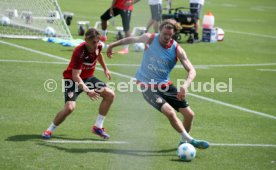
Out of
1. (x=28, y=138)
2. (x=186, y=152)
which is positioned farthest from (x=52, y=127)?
(x=186, y=152)

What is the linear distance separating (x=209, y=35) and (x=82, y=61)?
13.8m

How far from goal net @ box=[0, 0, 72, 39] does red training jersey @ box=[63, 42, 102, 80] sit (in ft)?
35.3

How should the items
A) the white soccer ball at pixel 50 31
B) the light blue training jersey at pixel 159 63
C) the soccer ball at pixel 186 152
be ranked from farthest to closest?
the white soccer ball at pixel 50 31 < the light blue training jersey at pixel 159 63 < the soccer ball at pixel 186 152

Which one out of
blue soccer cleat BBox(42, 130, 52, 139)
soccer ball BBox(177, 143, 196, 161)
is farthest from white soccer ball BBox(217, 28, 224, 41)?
soccer ball BBox(177, 143, 196, 161)

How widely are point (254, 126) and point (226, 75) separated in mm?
5511

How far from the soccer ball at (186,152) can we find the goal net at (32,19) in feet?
40.5

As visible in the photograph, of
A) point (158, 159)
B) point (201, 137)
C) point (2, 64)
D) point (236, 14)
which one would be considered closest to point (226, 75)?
point (2, 64)

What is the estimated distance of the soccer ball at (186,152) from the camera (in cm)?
886

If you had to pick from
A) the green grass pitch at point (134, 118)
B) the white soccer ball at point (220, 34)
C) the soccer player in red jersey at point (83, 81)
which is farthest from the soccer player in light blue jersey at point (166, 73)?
the white soccer ball at point (220, 34)

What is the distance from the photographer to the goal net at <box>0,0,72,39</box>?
2094 centimetres

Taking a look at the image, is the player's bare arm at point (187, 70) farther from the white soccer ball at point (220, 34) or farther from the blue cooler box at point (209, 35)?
the white soccer ball at point (220, 34)

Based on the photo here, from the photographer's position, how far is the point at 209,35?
23203 millimetres

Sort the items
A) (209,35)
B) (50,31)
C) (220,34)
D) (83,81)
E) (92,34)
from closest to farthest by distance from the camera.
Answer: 1. (92,34)
2. (83,81)
3. (50,31)
4. (209,35)
5. (220,34)

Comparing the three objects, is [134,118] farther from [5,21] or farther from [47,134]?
[5,21]
